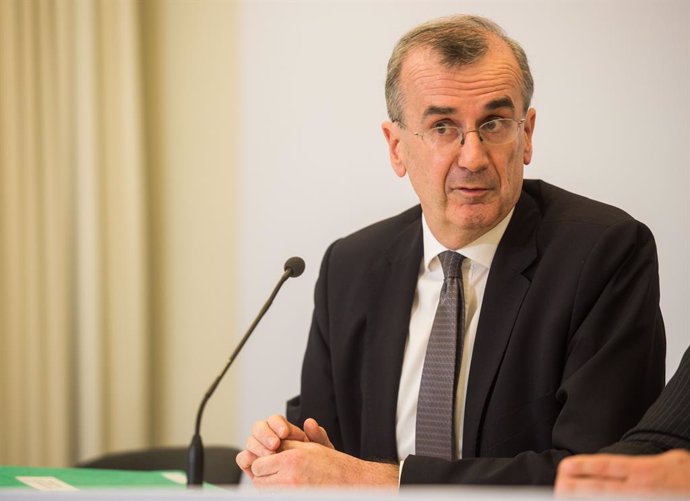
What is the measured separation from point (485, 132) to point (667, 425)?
87cm

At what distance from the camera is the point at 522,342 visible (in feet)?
7.58

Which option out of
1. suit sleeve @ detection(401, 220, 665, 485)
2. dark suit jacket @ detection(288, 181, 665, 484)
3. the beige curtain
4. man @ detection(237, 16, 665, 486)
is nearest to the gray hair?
man @ detection(237, 16, 665, 486)

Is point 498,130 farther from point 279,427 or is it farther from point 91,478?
point 91,478

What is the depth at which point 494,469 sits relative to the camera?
2.05 meters

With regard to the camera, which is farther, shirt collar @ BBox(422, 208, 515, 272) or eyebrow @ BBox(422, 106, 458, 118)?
shirt collar @ BBox(422, 208, 515, 272)

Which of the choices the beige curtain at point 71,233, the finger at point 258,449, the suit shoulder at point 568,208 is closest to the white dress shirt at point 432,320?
the suit shoulder at point 568,208

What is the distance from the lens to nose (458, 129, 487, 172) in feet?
7.57

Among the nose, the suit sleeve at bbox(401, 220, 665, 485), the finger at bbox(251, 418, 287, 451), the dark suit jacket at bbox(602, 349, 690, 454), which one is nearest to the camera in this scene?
the dark suit jacket at bbox(602, 349, 690, 454)

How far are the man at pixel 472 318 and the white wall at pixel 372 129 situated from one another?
0.37 meters

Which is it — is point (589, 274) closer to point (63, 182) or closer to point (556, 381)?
point (556, 381)

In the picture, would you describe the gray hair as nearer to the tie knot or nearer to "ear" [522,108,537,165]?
"ear" [522,108,537,165]

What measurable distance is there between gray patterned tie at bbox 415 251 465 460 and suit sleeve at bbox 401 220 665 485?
23cm

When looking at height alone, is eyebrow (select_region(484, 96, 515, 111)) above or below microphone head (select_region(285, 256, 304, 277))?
above

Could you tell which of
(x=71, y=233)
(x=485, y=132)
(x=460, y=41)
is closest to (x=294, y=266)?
(x=485, y=132)
